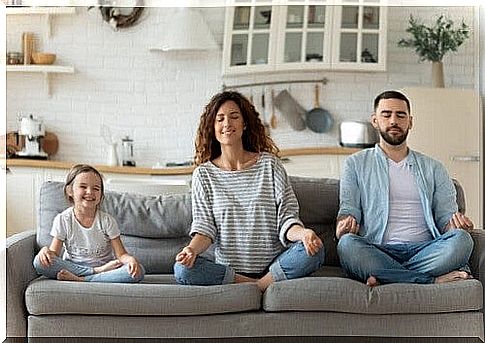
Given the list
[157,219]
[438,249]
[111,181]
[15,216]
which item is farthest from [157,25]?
[438,249]

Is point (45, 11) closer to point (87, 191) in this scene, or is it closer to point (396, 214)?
point (87, 191)

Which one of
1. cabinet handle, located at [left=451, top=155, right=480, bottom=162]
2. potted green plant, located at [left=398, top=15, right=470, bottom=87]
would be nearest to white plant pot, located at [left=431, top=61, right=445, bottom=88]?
potted green plant, located at [left=398, top=15, right=470, bottom=87]

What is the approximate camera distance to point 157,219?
14.5 ft

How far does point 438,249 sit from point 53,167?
301 centimetres

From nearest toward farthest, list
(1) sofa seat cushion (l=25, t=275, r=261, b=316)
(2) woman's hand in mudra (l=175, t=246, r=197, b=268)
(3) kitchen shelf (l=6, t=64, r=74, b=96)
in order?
(1) sofa seat cushion (l=25, t=275, r=261, b=316) < (2) woman's hand in mudra (l=175, t=246, r=197, b=268) < (3) kitchen shelf (l=6, t=64, r=74, b=96)

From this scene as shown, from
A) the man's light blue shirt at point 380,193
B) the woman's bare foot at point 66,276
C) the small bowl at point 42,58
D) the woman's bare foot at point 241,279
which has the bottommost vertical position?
the woman's bare foot at point 241,279

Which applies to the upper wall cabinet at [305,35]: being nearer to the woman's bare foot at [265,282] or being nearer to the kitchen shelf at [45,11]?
the kitchen shelf at [45,11]

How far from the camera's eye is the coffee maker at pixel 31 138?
644 cm

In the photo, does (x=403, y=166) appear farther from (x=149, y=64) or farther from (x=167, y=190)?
(x=149, y=64)

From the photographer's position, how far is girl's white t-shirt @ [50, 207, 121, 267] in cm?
420

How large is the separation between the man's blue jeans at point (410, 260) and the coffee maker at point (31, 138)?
2888mm

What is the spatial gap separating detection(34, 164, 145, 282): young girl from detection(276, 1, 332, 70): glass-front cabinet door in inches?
100

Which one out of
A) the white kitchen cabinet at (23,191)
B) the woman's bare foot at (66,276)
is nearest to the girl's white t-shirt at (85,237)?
the woman's bare foot at (66,276)

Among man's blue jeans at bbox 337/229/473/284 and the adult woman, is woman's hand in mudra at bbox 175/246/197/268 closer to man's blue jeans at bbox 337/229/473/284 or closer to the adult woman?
the adult woman
